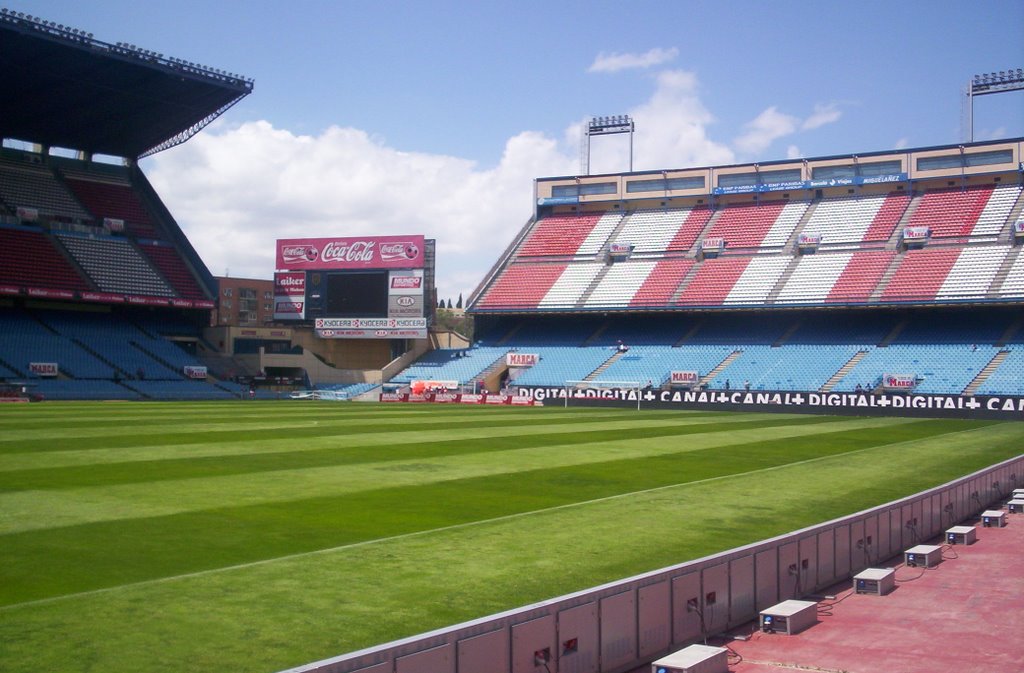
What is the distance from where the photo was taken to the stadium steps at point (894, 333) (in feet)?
206

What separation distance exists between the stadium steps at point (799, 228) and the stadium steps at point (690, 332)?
8.08 meters

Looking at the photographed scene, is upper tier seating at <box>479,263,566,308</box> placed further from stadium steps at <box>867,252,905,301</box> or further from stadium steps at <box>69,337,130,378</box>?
stadium steps at <box>69,337,130,378</box>

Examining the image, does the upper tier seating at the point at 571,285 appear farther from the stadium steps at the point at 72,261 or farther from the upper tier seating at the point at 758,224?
the stadium steps at the point at 72,261

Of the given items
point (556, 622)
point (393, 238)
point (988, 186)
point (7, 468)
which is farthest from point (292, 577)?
point (988, 186)

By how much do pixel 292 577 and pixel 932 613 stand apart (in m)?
8.98

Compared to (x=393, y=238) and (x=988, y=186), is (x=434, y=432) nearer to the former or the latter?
(x=393, y=238)

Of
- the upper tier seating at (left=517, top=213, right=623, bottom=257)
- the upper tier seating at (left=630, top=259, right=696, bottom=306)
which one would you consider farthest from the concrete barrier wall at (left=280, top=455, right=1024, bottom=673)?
the upper tier seating at (left=517, top=213, right=623, bottom=257)

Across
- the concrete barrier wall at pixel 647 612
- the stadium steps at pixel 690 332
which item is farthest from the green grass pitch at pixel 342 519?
the stadium steps at pixel 690 332

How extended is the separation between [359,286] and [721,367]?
2938 centimetres

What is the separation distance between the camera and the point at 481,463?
26.9 meters

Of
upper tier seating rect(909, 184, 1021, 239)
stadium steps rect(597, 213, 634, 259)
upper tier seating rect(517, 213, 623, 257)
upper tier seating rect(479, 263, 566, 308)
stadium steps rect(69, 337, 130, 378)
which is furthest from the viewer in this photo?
upper tier seating rect(517, 213, 623, 257)

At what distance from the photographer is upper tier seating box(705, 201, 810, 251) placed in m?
73.8

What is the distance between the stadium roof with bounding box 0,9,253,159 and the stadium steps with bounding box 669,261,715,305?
33.5 metres

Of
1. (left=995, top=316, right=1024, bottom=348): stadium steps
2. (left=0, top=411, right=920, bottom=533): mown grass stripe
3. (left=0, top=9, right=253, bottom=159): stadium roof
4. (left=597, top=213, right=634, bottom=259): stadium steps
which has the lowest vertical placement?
(left=0, top=411, right=920, bottom=533): mown grass stripe
